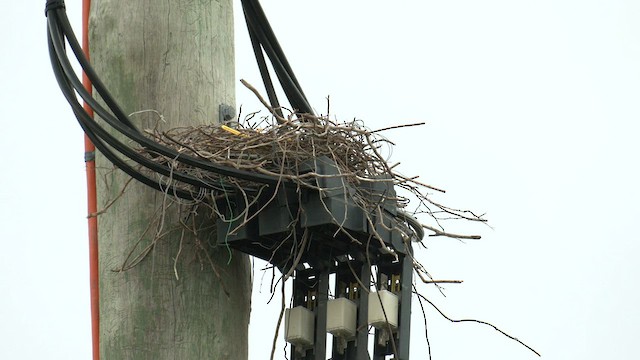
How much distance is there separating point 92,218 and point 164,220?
297 mm

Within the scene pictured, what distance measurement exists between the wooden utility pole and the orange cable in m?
0.05

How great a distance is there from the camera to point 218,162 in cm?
552

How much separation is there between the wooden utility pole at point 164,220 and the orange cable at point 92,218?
45 millimetres

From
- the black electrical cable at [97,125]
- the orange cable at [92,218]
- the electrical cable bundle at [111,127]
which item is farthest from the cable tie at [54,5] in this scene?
the orange cable at [92,218]

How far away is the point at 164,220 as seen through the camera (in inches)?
226

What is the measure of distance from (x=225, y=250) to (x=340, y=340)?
504 mm

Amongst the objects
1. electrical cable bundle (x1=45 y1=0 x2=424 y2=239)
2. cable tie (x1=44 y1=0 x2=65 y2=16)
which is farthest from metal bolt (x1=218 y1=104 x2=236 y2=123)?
cable tie (x1=44 y1=0 x2=65 y2=16)

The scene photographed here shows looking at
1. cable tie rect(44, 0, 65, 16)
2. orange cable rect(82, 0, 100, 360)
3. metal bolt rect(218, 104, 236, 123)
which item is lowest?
orange cable rect(82, 0, 100, 360)

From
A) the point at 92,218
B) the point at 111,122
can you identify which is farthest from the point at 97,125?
the point at 92,218

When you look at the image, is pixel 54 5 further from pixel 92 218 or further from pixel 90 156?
pixel 92 218

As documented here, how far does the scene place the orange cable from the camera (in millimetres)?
5730

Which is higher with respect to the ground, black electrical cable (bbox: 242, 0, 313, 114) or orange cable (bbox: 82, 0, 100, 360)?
black electrical cable (bbox: 242, 0, 313, 114)

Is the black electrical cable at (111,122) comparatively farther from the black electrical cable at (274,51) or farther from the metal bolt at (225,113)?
the black electrical cable at (274,51)

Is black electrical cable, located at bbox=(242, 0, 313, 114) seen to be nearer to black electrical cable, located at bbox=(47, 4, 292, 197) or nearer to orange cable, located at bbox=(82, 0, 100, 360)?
orange cable, located at bbox=(82, 0, 100, 360)
